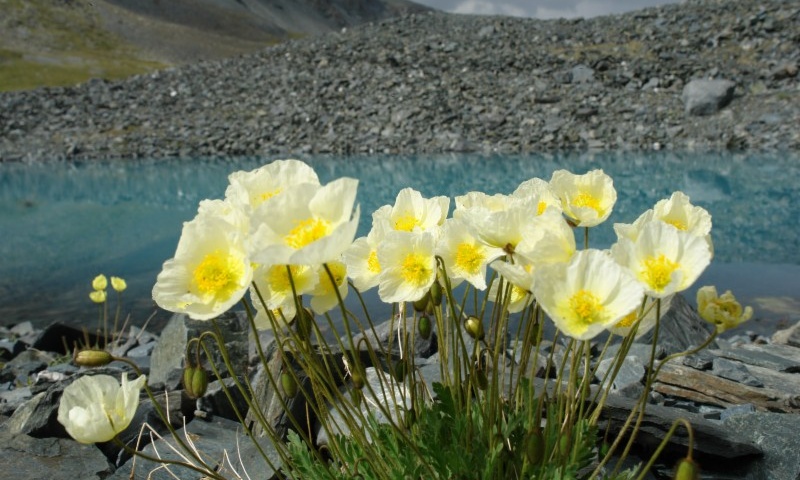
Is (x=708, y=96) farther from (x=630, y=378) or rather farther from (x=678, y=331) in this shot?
(x=630, y=378)

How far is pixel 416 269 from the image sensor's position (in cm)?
210

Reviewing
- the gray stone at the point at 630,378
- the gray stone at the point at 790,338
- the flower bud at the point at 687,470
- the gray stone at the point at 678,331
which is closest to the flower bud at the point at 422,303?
the flower bud at the point at 687,470

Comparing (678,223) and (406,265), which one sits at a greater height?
(678,223)

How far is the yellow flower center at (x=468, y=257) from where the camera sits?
2221 mm

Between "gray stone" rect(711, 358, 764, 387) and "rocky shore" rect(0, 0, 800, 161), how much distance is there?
22467 mm

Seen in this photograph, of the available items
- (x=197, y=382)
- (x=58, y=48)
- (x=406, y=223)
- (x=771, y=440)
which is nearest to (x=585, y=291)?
(x=406, y=223)

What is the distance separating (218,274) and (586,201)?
129 cm

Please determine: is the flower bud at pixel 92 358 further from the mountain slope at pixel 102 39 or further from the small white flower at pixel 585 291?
the mountain slope at pixel 102 39

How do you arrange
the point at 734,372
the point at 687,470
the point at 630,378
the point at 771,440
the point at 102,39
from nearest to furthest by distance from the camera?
the point at 687,470
the point at 771,440
the point at 630,378
the point at 734,372
the point at 102,39

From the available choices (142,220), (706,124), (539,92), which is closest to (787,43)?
(706,124)

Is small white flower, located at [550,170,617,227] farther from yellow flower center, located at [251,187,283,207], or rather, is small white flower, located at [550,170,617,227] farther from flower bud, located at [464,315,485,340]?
yellow flower center, located at [251,187,283,207]

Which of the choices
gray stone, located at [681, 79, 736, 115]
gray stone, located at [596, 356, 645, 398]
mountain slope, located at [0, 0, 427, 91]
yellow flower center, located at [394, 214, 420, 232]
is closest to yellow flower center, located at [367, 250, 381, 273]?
yellow flower center, located at [394, 214, 420, 232]

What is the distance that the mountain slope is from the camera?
7551cm

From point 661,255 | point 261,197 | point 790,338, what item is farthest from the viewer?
point 790,338
